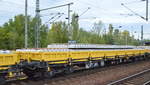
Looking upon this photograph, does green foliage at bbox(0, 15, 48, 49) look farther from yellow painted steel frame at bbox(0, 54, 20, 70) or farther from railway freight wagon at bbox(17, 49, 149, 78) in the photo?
yellow painted steel frame at bbox(0, 54, 20, 70)

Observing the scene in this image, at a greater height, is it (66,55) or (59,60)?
(66,55)

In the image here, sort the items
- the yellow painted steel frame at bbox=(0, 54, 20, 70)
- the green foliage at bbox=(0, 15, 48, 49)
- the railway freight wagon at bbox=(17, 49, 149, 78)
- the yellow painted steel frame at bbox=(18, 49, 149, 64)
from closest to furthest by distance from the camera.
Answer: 1. the yellow painted steel frame at bbox=(0, 54, 20, 70)
2. the railway freight wagon at bbox=(17, 49, 149, 78)
3. the yellow painted steel frame at bbox=(18, 49, 149, 64)
4. the green foliage at bbox=(0, 15, 48, 49)

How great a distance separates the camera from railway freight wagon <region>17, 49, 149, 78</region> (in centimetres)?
1173

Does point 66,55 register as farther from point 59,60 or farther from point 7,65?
point 7,65

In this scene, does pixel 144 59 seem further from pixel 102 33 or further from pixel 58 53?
pixel 102 33

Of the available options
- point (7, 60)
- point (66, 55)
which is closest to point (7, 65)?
point (7, 60)

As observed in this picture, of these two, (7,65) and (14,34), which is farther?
(14,34)

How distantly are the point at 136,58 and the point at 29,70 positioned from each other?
17877mm

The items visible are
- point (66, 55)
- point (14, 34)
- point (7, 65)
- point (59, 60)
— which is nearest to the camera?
point (7, 65)

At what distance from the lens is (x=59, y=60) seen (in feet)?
42.7

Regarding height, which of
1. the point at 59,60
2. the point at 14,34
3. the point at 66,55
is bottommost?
the point at 59,60

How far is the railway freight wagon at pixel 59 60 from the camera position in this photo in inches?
462

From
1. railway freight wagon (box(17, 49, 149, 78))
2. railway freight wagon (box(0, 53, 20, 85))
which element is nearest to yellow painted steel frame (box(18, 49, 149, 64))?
railway freight wagon (box(17, 49, 149, 78))

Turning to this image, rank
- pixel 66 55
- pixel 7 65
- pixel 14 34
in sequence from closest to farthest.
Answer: pixel 7 65 < pixel 66 55 < pixel 14 34
